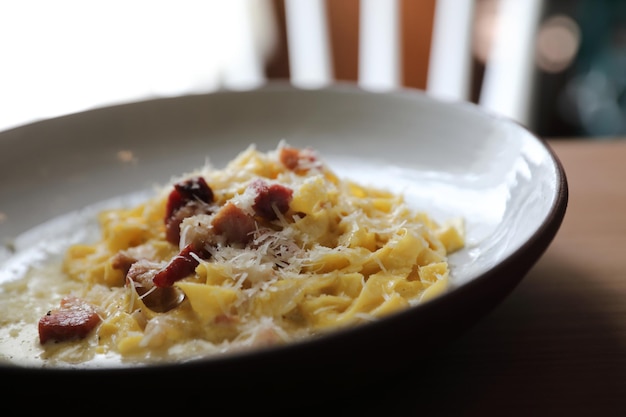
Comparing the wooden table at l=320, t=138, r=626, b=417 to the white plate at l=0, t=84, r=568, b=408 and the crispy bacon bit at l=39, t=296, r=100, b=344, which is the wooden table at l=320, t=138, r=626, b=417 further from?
the crispy bacon bit at l=39, t=296, r=100, b=344

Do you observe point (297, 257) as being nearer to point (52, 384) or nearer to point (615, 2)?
point (52, 384)

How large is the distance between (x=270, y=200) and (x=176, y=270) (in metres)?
0.25

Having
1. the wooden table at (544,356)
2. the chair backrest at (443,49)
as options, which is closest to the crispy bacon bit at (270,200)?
the wooden table at (544,356)

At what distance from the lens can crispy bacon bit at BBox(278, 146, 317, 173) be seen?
163cm

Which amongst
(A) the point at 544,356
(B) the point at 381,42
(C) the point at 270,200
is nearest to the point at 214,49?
(B) the point at 381,42

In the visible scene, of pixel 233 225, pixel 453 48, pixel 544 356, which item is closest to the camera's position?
pixel 544 356

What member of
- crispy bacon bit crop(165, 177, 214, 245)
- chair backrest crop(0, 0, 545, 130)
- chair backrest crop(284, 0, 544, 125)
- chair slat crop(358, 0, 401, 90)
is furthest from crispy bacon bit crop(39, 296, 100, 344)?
chair slat crop(358, 0, 401, 90)

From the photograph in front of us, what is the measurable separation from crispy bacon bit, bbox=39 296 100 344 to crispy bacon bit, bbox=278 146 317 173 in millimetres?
603

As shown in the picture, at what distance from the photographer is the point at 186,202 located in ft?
4.95

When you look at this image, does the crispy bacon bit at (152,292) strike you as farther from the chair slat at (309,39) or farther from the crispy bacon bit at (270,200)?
the chair slat at (309,39)

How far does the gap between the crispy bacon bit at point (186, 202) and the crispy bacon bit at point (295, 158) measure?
0.23m

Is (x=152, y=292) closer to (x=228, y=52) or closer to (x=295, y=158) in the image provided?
(x=295, y=158)

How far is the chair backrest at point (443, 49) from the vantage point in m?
4.57

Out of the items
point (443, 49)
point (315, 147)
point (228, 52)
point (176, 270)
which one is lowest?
point (443, 49)
